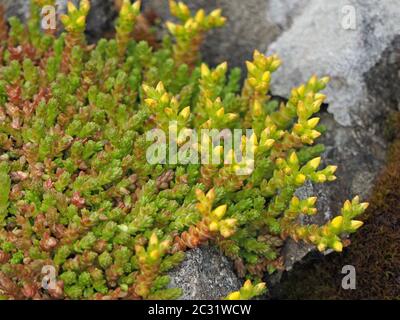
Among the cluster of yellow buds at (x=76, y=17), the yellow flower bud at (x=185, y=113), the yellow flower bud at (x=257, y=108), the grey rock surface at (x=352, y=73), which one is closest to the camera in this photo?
the yellow flower bud at (x=185, y=113)

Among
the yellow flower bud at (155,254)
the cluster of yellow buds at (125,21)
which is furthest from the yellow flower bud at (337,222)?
the cluster of yellow buds at (125,21)

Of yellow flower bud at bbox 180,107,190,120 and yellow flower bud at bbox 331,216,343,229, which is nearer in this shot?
yellow flower bud at bbox 331,216,343,229

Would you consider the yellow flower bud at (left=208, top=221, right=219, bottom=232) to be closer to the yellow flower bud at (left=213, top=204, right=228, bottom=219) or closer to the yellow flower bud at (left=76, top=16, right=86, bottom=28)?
the yellow flower bud at (left=213, top=204, right=228, bottom=219)

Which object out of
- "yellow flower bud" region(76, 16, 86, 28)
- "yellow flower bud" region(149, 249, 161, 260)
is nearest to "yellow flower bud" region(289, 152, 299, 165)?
"yellow flower bud" region(149, 249, 161, 260)

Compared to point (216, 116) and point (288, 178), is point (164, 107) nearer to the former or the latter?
point (216, 116)

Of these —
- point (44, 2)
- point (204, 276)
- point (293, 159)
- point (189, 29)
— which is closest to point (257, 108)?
point (293, 159)

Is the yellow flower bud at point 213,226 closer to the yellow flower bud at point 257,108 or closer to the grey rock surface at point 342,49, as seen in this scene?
the yellow flower bud at point 257,108
